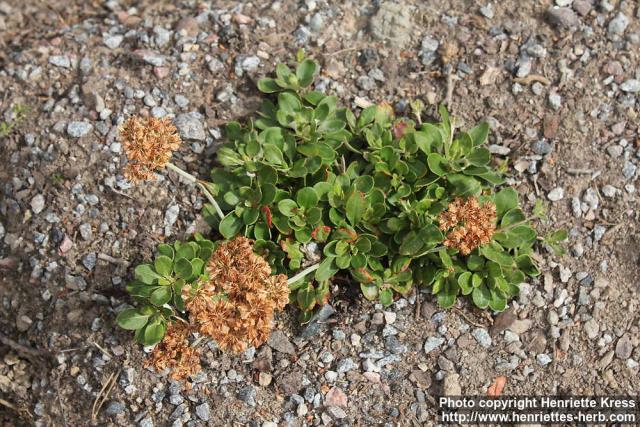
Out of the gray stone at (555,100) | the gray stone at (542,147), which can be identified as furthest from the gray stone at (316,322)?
the gray stone at (555,100)

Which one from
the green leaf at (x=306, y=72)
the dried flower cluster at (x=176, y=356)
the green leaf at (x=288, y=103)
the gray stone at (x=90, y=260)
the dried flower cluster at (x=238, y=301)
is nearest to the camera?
the dried flower cluster at (x=238, y=301)

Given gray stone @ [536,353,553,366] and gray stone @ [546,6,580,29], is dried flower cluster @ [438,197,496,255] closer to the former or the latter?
gray stone @ [536,353,553,366]

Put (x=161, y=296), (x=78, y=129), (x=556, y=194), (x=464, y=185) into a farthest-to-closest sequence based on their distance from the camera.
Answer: (x=78, y=129) < (x=556, y=194) < (x=464, y=185) < (x=161, y=296)

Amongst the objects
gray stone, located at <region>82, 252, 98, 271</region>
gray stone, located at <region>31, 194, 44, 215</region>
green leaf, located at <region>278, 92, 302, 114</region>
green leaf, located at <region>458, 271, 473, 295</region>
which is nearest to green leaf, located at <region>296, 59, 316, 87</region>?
green leaf, located at <region>278, 92, 302, 114</region>

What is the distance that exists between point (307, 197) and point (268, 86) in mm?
874

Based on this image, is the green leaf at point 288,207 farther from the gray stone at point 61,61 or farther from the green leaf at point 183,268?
the gray stone at point 61,61

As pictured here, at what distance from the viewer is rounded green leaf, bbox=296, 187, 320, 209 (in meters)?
3.73

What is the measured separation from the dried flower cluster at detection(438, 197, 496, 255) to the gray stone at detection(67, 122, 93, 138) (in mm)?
2222

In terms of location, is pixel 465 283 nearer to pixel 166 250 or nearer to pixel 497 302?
pixel 497 302

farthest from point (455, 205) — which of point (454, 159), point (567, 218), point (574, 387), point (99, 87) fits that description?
point (99, 87)

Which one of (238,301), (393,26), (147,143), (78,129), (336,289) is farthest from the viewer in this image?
(393,26)

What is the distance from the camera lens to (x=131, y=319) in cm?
355

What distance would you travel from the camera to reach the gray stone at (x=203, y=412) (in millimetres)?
3590

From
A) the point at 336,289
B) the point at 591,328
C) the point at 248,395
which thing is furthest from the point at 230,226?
the point at 591,328
